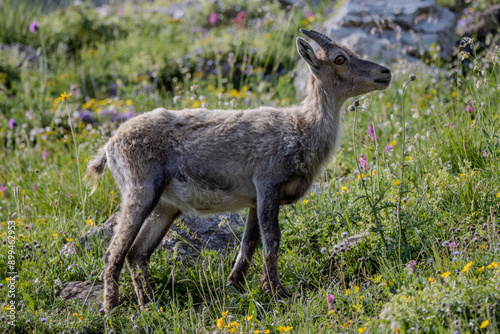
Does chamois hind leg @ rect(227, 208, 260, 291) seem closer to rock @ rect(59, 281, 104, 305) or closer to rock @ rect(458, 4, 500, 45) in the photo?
rock @ rect(59, 281, 104, 305)

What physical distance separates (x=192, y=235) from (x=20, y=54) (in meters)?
7.54

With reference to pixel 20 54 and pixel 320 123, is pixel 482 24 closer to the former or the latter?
pixel 320 123

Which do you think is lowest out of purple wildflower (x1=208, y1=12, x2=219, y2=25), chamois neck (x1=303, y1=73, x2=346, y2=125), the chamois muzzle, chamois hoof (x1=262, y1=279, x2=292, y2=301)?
chamois hoof (x1=262, y1=279, x2=292, y2=301)

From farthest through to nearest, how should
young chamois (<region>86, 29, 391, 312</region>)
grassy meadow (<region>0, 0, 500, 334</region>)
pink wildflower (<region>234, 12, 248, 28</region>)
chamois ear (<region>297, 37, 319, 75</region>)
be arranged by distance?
pink wildflower (<region>234, 12, 248, 28</region>)
chamois ear (<region>297, 37, 319, 75</region>)
young chamois (<region>86, 29, 391, 312</region>)
grassy meadow (<region>0, 0, 500, 334</region>)

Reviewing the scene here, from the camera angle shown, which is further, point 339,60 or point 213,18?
point 213,18

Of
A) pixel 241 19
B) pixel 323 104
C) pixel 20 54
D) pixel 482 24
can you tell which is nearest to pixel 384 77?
pixel 323 104

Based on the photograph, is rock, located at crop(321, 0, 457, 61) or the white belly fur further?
rock, located at crop(321, 0, 457, 61)

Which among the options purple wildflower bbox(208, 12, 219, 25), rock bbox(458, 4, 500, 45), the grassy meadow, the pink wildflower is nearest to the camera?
the grassy meadow

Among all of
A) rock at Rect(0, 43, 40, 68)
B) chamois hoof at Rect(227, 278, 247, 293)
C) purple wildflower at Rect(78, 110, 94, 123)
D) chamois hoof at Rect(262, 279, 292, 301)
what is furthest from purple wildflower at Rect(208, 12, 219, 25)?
chamois hoof at Rect(262, 279, 292, 301)

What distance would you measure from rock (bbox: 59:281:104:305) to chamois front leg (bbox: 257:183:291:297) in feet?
5.09

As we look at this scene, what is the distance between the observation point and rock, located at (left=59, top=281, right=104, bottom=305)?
4.94 meters

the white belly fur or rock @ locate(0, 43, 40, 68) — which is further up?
the white belly fur

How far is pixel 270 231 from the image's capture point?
15.3 feet

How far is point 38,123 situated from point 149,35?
4.34 m
